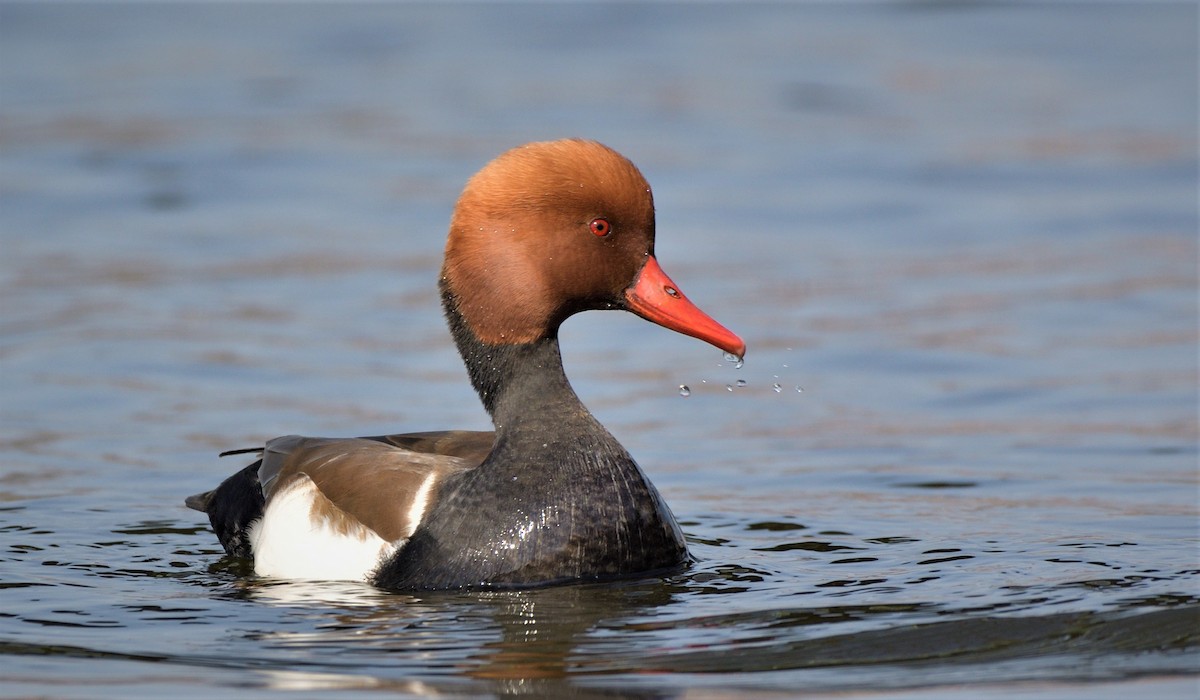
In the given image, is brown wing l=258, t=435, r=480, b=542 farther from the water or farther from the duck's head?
the duck's head

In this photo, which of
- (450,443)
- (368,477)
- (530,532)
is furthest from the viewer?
(450,443)

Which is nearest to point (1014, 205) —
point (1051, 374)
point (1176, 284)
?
point (1176, 284)

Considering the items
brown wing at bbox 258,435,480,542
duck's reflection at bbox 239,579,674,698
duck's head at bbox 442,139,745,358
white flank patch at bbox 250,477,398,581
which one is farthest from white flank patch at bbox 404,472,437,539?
duck's head at bbox 442,139,745,358

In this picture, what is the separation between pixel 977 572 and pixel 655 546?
3.66 ft

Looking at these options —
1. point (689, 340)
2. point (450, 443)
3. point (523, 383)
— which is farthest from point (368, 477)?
point (689, 340)

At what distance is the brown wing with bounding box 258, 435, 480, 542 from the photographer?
6402 millimetres

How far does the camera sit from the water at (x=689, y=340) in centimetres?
567

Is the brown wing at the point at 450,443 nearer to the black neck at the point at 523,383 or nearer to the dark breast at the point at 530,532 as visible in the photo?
the black neck at the point at 523,383

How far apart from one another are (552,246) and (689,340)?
494 cm

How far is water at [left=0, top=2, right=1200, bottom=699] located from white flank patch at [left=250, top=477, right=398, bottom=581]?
0.46ft

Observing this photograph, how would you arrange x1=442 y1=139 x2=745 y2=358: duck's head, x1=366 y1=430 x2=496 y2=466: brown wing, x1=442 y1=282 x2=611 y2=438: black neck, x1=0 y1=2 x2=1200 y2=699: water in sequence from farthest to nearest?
1. x1=366 y1=430 x2=496 y2=466: brown wing
2. x1=442 y1=282 x2=611 y2=438: black neck
3. x1=442 y1=139 x2=745 y2=358: duck's head
4. x1=0 y1=2 x2=1200 y2=699: water

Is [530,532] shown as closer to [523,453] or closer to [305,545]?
[523,453]

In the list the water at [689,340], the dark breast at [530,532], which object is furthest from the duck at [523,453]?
the water at [689,340]

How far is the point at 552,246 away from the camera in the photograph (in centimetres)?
637
